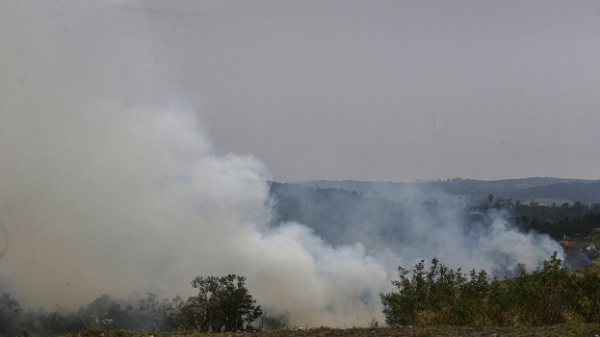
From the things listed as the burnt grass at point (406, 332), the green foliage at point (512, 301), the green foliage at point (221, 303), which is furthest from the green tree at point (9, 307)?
the green foliage at point (512, 301)

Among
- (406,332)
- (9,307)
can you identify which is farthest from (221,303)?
(9,307)

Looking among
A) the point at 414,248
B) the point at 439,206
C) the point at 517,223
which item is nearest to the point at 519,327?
the point at 414,248

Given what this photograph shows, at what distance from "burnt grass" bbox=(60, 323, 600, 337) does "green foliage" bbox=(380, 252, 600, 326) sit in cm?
91

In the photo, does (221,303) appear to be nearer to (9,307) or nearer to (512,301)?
(512,301)

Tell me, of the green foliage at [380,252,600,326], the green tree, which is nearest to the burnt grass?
the green foliage at [380,252,600,326]

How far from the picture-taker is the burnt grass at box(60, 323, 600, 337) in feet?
25.5

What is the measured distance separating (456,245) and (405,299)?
151282 mm

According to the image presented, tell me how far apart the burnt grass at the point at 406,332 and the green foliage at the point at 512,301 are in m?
0.91

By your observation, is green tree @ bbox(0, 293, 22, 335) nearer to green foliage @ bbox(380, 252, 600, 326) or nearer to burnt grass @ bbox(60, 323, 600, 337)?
burnt grass @ bbox(60, 323, 600, 337)

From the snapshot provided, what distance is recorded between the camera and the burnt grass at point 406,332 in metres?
7.77

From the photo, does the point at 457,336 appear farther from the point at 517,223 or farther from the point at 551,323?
the point at 517,223

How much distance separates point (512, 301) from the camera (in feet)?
31.5

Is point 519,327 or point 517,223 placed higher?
point 519,327

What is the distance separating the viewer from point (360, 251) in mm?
146875
